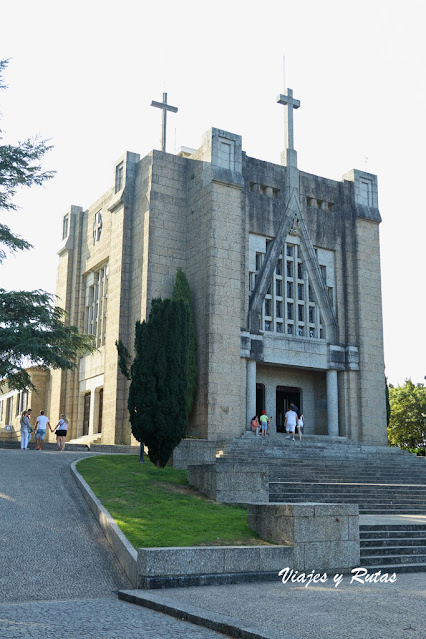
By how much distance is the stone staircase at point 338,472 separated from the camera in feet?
51.3

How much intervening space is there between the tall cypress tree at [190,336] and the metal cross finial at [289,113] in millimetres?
8377

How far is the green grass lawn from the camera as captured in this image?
1054cm

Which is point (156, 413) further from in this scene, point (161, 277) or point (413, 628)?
point (413, 628)

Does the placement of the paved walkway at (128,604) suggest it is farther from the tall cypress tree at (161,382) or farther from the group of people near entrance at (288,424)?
the group of people near entrance at (288,424)

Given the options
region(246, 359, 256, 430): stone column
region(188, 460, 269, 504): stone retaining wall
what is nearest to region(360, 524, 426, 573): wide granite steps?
region(188, 460, 269, 504): stone retaining wall

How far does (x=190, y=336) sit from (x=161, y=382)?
7589 millimetres

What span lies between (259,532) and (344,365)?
1937 cm

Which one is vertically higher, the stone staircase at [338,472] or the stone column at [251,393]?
the stone column at [251,393]

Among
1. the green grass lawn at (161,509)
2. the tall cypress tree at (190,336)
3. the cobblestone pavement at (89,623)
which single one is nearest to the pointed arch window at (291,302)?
the tall cypress tree at (190,336)

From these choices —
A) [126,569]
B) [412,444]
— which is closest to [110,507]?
[126,569]

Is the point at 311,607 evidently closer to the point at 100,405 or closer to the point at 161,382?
the point at 161,382

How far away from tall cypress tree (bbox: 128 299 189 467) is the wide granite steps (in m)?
7.80

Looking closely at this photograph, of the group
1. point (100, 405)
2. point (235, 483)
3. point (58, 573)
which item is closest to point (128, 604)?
point (58, 573)

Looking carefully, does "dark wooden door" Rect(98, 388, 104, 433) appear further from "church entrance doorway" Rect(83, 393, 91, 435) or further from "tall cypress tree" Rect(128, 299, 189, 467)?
"tall cypress tree" Rect(128, 299, 189, 467)
